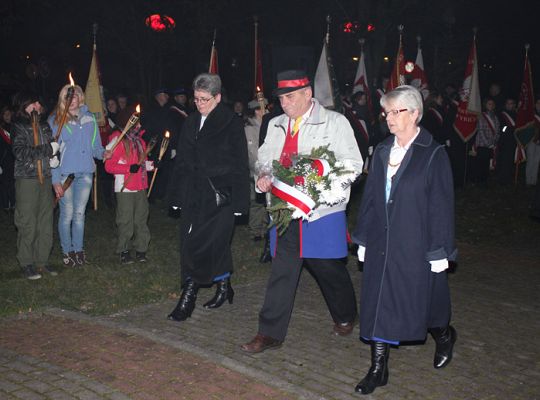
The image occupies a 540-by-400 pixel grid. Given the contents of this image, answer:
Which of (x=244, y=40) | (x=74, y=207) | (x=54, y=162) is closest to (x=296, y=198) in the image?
(x=54, y=162)

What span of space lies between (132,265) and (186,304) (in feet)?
8.50

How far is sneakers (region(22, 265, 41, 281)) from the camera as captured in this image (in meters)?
8.58

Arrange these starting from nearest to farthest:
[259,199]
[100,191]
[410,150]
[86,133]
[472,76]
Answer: [410,150]
[259,199]
[86,133]
[100,191]
[472,76]

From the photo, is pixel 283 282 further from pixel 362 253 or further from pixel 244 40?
pixel 244 40

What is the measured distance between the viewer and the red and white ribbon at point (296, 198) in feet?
18.8

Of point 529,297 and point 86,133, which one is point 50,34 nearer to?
point 86,133

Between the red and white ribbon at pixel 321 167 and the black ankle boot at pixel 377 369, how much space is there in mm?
1353

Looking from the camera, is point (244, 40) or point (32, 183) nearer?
point (32, 183)

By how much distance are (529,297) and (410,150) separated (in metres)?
3.80

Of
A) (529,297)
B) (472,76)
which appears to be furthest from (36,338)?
(472,76)

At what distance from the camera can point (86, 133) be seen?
349 inches

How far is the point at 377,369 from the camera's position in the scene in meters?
5.30

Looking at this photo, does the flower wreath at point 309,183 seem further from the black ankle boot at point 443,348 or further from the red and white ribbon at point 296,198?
the black ankle boot at point 443,348

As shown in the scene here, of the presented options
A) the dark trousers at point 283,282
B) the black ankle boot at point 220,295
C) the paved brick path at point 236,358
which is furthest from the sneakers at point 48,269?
the dark trousers at point 283,282
